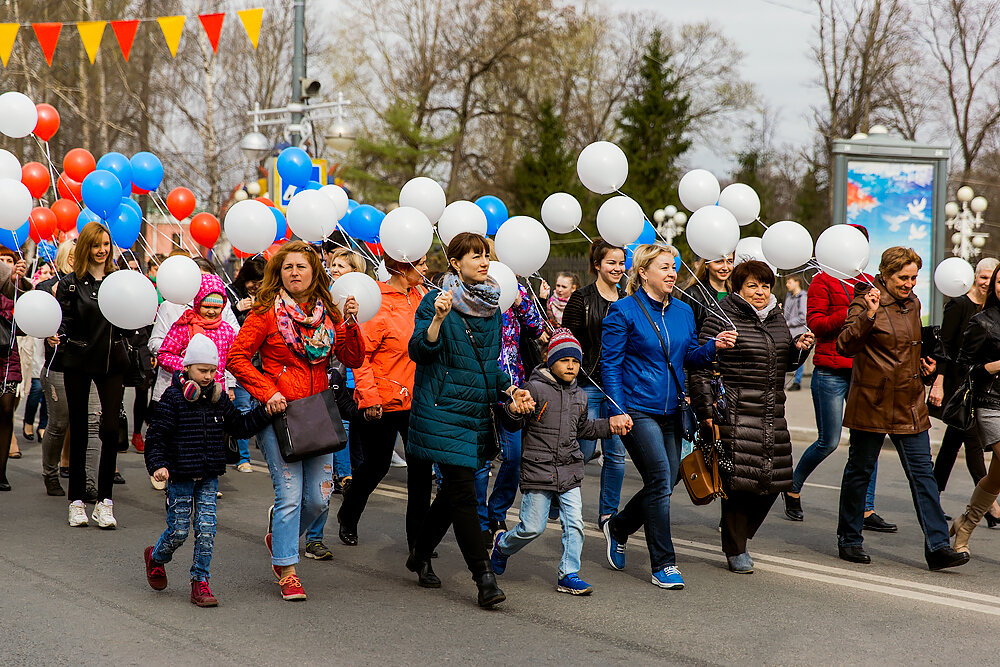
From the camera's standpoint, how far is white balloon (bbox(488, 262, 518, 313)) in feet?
21.0

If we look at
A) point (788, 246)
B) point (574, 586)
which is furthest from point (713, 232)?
point (574, 586)

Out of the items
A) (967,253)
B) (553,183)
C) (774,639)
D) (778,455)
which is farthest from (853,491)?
(553,183)

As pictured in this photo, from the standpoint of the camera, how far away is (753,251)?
7594 mm

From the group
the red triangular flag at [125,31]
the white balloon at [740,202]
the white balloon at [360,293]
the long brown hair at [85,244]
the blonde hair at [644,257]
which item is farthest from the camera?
the red triangular flag at [125,31]

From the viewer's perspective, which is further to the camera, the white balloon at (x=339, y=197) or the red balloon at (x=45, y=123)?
the red balloon at (x=45, y=123)

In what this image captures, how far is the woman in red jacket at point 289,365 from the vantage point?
202 inches

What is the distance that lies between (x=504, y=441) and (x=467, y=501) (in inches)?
68.5

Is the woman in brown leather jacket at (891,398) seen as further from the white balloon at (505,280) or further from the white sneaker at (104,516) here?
the white sneaker at (104,516)

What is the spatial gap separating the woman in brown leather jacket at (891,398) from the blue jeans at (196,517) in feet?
11.7

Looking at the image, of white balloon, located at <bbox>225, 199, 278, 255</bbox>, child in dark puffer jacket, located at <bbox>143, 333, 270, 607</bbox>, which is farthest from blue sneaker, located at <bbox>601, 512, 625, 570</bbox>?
white balloon, located at <bbox>225, 199, 278, 255</bbox>

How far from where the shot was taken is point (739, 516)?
232 inches

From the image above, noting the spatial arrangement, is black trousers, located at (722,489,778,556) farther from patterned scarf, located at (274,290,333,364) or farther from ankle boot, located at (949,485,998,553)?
patterned scarf, located at (274,290,333,364)

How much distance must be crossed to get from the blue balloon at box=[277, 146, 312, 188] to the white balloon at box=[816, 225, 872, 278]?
5.07m

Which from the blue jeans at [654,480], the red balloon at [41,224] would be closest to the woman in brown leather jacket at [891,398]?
the blue jeans at [654,480]
